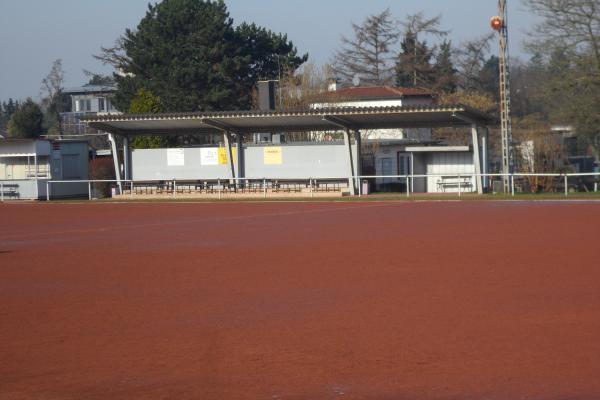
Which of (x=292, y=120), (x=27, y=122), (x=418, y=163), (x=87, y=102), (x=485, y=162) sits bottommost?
(x=485, y=162)

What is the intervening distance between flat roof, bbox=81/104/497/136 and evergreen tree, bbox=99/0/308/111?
18.6 meters

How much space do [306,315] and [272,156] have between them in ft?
106

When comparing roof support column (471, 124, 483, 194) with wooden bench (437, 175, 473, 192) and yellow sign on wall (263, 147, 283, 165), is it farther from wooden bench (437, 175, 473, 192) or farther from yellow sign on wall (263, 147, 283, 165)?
yellow sign on wall (263, 147, 283, 165)

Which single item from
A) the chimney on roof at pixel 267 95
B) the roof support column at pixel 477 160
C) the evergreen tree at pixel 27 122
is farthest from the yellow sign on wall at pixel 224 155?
the evergreen tree at pixel 27 122

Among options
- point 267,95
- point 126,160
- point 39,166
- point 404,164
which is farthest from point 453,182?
point 39,166

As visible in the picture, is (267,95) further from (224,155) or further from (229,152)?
(229,152)

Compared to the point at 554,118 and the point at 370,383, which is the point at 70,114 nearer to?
the point at 554,118

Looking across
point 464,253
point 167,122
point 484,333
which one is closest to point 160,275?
point 464,253

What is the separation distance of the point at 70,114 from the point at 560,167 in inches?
2724

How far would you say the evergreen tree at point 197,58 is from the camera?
6438 centimetres

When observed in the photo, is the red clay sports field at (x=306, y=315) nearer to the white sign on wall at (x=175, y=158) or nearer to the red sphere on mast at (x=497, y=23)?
the red sphere on mast at (x=497, y=23)

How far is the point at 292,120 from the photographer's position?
41031mm

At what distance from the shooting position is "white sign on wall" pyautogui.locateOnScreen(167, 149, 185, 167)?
44781 mm

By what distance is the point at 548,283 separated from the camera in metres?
13.4
